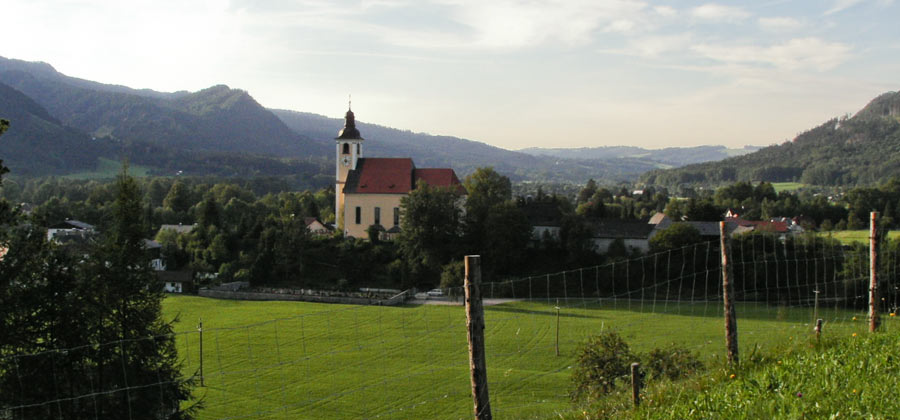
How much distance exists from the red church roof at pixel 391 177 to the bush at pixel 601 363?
3979cm

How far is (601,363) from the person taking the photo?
54.2 feet

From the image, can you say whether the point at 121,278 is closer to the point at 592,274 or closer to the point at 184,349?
the point at 184,349

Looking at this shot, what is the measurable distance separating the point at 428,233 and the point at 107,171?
155 m

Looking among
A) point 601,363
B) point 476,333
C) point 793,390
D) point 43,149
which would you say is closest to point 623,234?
point 601,363

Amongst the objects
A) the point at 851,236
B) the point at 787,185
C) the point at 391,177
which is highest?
the point at 787,185

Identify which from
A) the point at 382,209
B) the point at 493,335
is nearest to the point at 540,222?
the point at 382,209

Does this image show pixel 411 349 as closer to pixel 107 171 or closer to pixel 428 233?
pixel 428 233

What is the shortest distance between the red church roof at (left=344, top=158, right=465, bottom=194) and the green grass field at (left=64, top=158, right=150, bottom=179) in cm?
12302

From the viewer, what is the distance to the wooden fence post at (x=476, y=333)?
7.71 meters

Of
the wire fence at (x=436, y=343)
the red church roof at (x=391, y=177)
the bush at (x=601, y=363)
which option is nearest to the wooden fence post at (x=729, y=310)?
the wire fence at (x=436, y=343)

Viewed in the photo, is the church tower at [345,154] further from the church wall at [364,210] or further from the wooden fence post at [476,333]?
the wooden fence post at [476,333]

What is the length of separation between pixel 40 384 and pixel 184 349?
1617 centimetres

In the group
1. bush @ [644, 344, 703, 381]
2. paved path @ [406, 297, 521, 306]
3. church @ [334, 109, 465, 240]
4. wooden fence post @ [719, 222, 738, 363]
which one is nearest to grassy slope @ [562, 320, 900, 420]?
wooden fence post @ [719, 222, 738, 363]

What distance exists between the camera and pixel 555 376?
24062 mm
